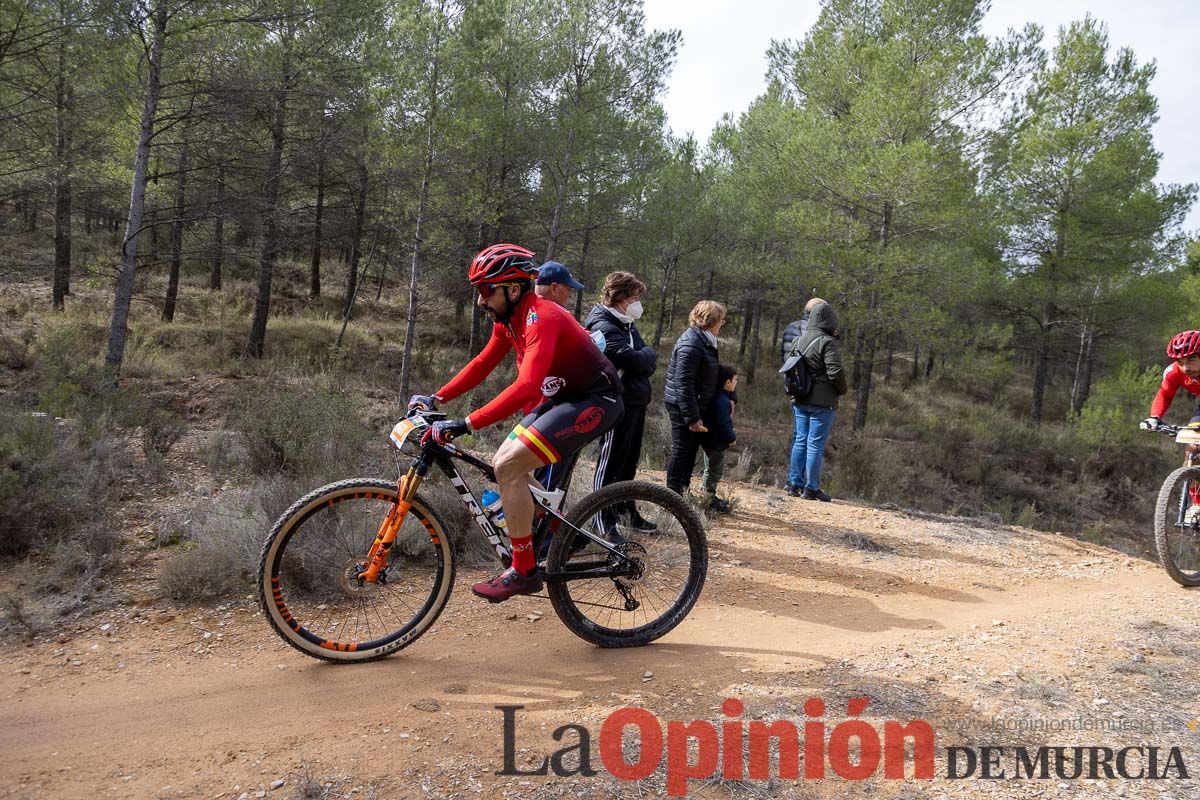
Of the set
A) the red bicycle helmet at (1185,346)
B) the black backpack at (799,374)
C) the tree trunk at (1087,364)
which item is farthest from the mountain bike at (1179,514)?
the tree trunk at (1087,364)

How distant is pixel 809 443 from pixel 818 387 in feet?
2.40

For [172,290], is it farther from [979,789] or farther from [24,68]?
[979,789]

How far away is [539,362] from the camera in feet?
10.5

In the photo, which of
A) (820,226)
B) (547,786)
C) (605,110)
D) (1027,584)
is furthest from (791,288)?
(547,786)

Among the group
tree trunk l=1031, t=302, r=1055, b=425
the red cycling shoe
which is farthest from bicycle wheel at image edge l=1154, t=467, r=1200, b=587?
tree trunk l=1031, t=302, r=1055, b=425

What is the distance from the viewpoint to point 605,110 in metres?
17.6

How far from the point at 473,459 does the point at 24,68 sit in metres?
11.8

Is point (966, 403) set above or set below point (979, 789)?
above

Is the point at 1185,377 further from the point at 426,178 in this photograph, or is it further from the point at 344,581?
the point at 426,178

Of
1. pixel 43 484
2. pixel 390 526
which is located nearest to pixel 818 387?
pixel 390 526

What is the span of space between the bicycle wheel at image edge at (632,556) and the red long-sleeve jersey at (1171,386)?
4939 millimetres

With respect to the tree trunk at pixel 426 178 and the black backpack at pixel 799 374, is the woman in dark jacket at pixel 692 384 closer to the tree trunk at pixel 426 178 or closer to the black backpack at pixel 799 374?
the black backpack at pixel 799 374

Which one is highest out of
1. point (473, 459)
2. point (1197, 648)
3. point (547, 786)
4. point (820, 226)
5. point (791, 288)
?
point (820, 226)

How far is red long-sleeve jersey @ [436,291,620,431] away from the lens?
3.15 m
